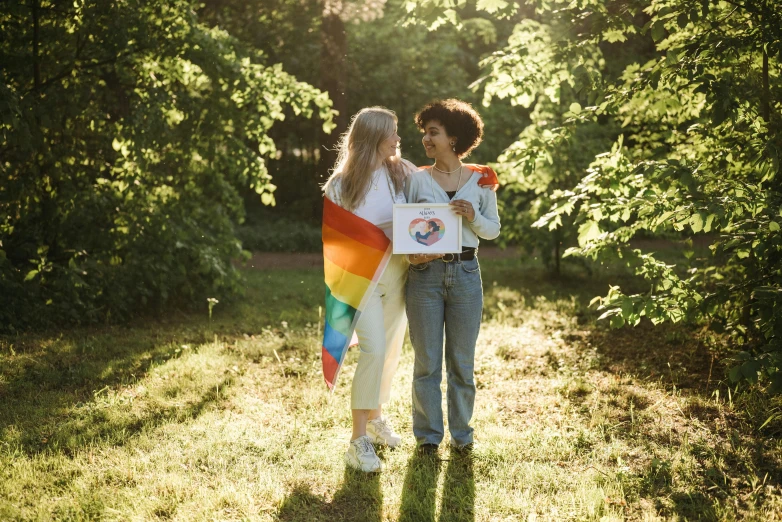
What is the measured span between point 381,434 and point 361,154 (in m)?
1.77

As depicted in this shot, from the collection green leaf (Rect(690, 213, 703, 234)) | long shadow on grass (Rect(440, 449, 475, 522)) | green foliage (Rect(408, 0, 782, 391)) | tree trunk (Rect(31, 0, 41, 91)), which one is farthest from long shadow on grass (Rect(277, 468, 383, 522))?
tree trunk (Rect(31, 0, 41, 91))

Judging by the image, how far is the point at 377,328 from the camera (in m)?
4.17

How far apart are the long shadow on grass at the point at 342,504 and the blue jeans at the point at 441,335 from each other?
21.1 inches

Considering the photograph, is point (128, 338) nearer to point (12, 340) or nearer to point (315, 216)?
point (12, 340)

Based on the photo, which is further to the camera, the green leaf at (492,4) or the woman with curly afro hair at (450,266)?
the green leaf at (492,4)

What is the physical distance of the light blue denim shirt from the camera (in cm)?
406

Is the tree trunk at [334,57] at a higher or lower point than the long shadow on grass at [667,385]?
higher

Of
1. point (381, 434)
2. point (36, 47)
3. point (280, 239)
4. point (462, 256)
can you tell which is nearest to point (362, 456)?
point (381, 434)

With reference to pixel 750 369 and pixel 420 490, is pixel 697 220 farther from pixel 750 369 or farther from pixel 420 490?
pixel 420 490

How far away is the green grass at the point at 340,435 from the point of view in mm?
3674

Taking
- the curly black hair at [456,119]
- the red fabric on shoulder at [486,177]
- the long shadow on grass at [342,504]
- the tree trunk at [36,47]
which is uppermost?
the tree trunk at [36,47]

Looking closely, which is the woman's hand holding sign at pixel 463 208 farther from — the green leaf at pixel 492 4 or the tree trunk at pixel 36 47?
the tree trunk at pixel 36 47

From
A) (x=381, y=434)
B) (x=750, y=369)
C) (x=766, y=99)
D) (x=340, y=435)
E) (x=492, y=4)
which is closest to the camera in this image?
(x=750, y=369)

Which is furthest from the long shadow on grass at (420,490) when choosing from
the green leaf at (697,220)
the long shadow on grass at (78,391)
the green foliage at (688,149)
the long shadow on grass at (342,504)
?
the green leaf at (697,220)
